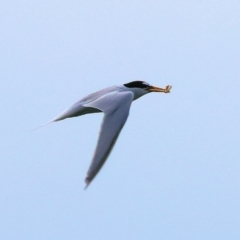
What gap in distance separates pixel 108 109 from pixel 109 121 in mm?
382

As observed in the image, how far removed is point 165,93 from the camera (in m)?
9.08

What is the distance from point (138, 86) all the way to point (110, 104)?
3.43ft

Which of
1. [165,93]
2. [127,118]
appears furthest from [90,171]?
[165,93]

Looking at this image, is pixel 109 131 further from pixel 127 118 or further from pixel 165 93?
pixel 165 93

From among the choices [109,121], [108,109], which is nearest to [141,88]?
[108,109]

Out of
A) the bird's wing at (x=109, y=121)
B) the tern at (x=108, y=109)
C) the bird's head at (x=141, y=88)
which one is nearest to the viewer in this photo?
the bird's wing at (x=109, y=121)

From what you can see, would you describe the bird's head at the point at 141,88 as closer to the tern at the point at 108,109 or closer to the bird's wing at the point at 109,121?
the tern at the point at 108,109

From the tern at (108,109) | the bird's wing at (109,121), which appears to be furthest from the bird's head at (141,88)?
the bird's wing at (109,121)

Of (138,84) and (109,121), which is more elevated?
(138,84)

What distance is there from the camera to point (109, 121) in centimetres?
738

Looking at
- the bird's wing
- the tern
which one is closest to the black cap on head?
the tern

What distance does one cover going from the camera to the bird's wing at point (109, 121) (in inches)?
262

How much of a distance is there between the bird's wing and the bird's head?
0.31m

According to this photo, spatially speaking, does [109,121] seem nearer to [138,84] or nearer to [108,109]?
[108,109]
